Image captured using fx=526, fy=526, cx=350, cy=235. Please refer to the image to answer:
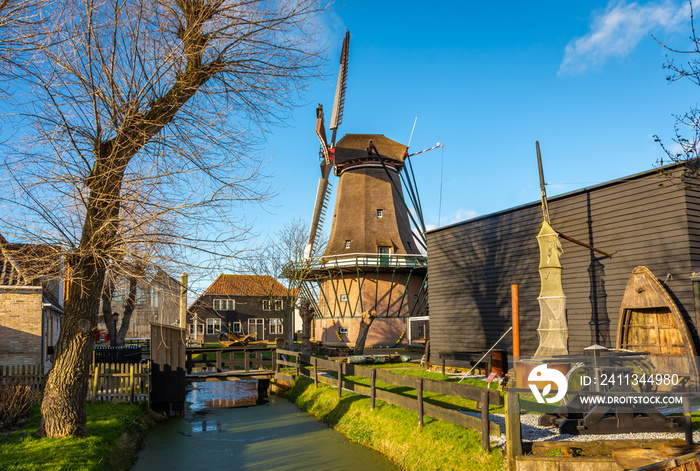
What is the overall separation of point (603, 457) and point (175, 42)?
25.8 ft

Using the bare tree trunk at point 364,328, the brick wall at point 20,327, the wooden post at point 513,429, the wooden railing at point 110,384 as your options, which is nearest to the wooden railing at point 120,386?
the wooden railing at point 110,384

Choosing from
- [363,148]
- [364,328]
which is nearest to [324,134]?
→ [363,148]

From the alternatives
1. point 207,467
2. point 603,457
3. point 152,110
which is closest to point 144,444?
point 207,467

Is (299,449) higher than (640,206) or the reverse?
the reverse

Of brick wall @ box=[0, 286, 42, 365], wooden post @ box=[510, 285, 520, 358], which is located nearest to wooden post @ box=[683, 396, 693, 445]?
wooden post @ box=[510, 285, 520, 358]

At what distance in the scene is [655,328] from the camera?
11.5 m

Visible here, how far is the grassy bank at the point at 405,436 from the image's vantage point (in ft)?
24.2

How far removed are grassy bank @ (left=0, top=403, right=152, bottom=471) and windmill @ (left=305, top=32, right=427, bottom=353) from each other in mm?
22094

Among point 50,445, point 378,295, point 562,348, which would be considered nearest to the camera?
point 50,445

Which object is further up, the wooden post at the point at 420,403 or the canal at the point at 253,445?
the wooden post at the point at 420,403

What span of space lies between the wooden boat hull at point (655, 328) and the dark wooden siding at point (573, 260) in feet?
1.07

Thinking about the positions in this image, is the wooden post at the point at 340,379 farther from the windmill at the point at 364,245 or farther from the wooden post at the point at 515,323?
the windmill at the point at 364,245

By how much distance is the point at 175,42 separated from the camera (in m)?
7.54

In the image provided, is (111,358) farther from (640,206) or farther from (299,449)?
(640,206)
